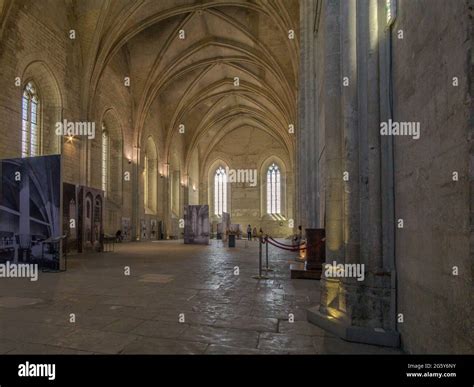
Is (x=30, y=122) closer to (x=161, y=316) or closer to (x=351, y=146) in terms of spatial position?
(x=161, y=316)

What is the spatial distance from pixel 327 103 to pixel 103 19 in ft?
58.5

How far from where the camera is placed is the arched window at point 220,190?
4322cm

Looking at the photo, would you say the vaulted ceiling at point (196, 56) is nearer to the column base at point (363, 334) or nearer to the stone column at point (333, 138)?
the stone column at point (333, 138)

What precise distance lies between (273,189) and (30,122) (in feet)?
94.6

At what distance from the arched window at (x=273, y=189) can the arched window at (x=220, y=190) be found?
17.5 feet

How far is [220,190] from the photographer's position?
43.6 m

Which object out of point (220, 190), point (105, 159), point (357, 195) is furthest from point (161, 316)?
point (220, 190)

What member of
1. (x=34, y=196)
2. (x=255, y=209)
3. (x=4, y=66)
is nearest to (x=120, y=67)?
(x=4, y=66)

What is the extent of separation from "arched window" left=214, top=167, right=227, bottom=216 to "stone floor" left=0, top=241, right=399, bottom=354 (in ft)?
114

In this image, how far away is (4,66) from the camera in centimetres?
1418

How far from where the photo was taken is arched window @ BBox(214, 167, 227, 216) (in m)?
43.2

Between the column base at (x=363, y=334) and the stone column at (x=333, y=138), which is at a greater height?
the stone column at (x=333, y=138)

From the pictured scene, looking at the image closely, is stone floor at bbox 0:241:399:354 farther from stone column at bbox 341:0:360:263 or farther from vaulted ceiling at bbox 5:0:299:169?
vaulted ceiling at bbox 5:0:299:169

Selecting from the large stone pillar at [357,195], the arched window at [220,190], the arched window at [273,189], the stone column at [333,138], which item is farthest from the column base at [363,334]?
the arched window at [220,190]
